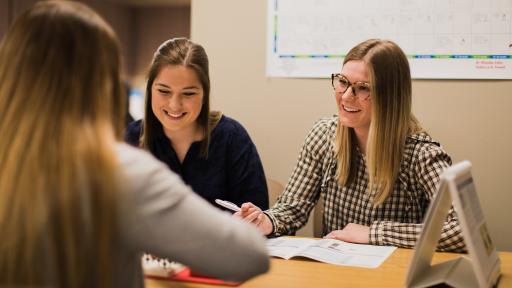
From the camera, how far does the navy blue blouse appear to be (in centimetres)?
236

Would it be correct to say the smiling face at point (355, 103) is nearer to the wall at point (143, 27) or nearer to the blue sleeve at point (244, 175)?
the blue sleeve at point (244, 175)

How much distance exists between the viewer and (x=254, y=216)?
1.97m

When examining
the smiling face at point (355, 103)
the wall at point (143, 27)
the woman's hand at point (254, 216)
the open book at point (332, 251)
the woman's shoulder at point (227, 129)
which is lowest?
the open book at point (332, 251)

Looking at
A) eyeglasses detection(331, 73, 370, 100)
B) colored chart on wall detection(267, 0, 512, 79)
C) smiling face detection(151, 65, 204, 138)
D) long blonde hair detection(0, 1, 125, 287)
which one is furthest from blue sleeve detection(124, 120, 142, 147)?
→ long blonde hair detection(0, 1, 125, 287)

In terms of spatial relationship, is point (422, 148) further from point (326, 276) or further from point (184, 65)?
point (184, 65)

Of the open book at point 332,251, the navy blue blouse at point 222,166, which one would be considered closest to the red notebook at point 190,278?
the open book at point 332,251

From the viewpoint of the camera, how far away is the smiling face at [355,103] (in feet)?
7.18

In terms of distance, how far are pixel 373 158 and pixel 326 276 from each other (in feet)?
2.27

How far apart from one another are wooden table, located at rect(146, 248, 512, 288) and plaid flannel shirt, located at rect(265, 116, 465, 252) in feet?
0.63

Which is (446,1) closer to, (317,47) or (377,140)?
(317,47)

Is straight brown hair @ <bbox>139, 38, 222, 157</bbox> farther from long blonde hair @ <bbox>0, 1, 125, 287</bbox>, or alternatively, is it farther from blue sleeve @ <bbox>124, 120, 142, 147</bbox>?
long blonde hair @ <bbox>0, 1, 125, 287</bbox>

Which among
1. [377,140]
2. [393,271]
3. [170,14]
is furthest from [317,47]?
[170,14]

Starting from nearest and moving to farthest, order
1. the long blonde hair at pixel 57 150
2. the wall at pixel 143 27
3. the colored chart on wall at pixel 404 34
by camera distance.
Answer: the long blonde hair at pixel 57 150, the colored chart on wall at pixel 404 34, the wall at pixel 143 27

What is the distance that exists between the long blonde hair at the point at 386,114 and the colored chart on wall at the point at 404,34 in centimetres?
53
